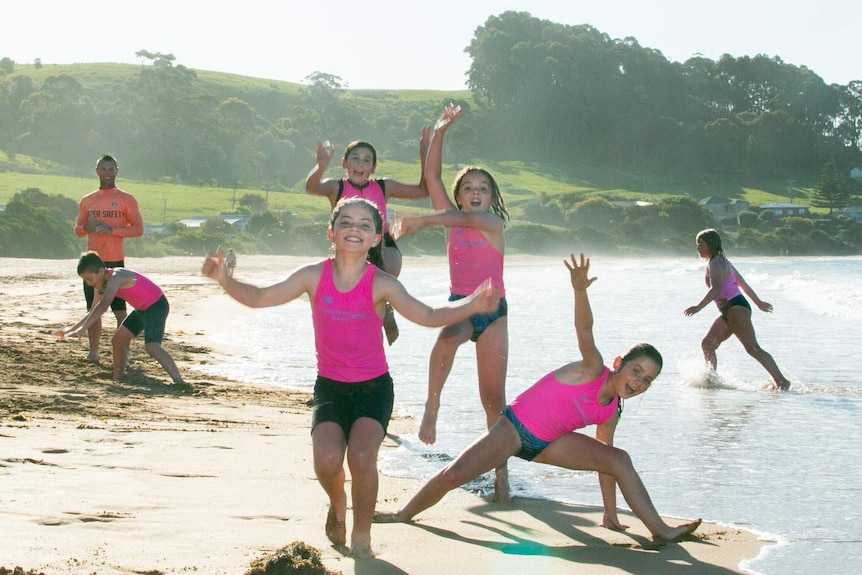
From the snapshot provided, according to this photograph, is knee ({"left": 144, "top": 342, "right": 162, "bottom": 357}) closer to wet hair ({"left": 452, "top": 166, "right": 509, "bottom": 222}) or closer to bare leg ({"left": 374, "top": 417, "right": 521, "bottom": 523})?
wet hair ({"left": 452, "top": 166, "right": 509, "bottom": 222})

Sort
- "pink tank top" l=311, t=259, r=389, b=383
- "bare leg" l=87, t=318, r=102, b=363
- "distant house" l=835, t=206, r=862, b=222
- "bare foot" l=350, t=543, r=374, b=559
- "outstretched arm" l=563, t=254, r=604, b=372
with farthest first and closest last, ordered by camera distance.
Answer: "distant house" l=835, t=206, r=862, b=222, "bare leg" l=87, t=318, r=102, b=363, "pink tank top" l=311, t=259, r=389, b=383, "outstretched arm" l=563, t=254, r=604, b=372, "bare foot" l=350, t=543, r=374, b=559

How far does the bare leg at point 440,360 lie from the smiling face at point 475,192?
68cm

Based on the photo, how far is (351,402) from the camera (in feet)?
15.0

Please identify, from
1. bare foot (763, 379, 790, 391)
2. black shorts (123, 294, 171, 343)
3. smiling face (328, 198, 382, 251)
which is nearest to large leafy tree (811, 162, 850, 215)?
bare foot (763, 379, 790, 391)

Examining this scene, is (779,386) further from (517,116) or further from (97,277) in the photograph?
(517,116)

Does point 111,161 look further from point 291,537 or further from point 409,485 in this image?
point 291,537

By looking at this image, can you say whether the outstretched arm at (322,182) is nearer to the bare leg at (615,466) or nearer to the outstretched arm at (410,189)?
the outstretched arm at (410,189)

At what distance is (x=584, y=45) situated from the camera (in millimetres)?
116750

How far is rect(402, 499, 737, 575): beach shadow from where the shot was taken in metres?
4.33

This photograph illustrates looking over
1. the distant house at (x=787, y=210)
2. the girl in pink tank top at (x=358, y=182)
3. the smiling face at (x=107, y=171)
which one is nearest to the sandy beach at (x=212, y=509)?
the girl in pink tank top at (x=358, y=182)

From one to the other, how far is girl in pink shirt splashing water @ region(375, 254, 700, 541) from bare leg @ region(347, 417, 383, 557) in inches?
18.8

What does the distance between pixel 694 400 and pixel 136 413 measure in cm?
470

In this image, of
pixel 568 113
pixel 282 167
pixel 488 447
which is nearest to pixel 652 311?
pixel 488 447

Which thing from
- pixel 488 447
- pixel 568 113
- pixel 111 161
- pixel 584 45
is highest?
pixel 584 45
